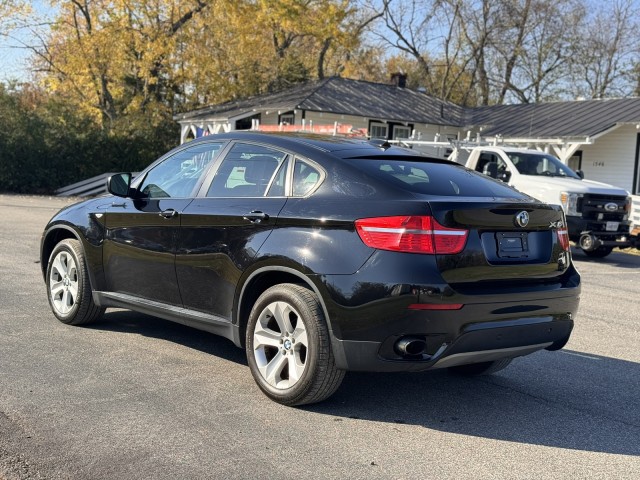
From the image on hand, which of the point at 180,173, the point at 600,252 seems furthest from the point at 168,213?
the point at 600,252

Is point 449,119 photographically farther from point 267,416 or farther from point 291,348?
point 267,416

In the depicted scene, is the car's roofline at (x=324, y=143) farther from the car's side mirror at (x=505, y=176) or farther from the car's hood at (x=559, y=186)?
the car's side mirror at (x=505, y=176)

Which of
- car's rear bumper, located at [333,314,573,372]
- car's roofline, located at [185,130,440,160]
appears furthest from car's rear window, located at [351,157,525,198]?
car's rear bumper, located at [333,314,573,372]

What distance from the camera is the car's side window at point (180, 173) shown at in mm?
5594

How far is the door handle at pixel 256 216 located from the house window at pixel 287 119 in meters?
22.9

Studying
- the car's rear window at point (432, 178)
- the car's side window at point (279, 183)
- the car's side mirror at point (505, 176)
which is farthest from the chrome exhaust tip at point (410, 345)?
the car's side mirror at point (505, 176)

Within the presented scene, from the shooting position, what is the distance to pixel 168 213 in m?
5.52

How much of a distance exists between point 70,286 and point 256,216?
2.49m

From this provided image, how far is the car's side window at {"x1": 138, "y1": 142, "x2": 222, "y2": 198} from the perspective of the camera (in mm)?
5594

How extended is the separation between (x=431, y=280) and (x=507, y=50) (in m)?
43.7

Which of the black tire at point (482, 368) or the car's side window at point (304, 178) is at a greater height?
the car's side window at point (304, 178)

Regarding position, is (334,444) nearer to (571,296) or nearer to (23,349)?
(571,296)

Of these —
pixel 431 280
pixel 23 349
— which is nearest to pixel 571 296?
pixel 431 280

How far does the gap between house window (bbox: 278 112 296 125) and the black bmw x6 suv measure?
73.0 feet
